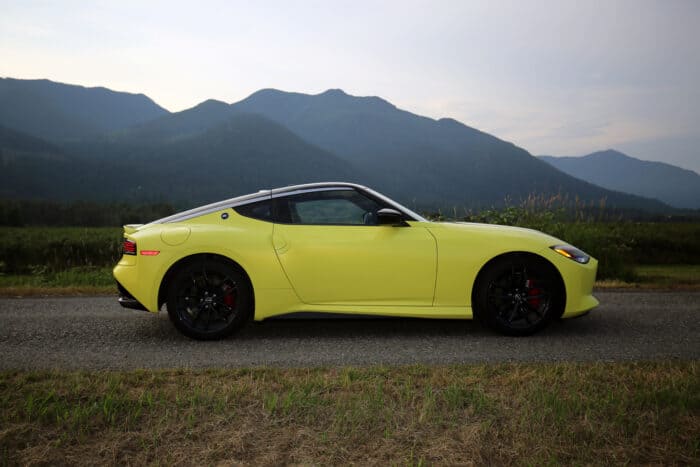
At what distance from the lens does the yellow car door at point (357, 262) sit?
17.1 feet

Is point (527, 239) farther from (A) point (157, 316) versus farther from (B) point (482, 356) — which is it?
(A) point (157, 316)

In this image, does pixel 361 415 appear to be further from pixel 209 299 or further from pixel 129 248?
pixel 129 248

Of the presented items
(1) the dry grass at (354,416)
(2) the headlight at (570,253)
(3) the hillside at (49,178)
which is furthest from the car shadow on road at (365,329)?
(3) the hillside at (49,178)

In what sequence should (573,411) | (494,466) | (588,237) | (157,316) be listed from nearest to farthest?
(494,466), (573,411), (157,316), (588,237)

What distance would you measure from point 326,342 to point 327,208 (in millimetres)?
1224

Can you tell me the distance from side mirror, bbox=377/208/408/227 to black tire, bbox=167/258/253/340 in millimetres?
1317

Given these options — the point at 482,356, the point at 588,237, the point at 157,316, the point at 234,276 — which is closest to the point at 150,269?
the point at 234,276

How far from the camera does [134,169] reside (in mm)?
195500

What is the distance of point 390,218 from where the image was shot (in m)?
5.20

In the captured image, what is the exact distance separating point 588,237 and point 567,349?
23.2ft

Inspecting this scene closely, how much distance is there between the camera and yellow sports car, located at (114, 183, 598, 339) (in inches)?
205

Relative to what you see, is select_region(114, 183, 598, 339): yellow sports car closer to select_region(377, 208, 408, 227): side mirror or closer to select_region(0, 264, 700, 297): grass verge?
select_region(377, 208, 408, 227): side mirror

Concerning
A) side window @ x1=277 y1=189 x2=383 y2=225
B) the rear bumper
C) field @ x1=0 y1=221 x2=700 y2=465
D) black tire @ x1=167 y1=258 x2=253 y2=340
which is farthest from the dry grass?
side window @ x1=277 y1=189 x2=383 y2=225

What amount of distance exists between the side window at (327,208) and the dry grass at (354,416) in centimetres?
157
